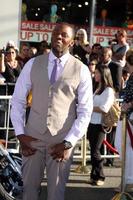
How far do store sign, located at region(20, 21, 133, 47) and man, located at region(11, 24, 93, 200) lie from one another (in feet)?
30.3

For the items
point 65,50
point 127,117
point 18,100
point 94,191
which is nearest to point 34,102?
point 18,100

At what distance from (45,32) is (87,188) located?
7209 mm

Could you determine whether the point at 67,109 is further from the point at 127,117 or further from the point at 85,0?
the point at 85,0

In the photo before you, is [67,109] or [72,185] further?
[72,185]

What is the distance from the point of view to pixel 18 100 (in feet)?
14.6

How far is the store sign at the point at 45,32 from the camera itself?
13633mm

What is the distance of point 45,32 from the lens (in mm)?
13719

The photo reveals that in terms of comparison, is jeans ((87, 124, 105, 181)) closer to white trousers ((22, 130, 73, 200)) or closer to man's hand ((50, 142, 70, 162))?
white trousers ((22, 130, 73, 200))

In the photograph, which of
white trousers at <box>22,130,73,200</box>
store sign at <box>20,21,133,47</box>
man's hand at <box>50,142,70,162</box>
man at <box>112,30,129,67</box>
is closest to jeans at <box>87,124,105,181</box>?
man at <box>112,30,129,67</box>

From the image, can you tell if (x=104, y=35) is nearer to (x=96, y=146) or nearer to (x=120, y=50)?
(x=120, y=50)

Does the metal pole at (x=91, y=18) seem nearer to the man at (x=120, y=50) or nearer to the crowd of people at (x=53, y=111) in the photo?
the man at (x=120, y=50)

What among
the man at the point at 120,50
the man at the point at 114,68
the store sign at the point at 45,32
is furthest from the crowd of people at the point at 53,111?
the store sign at the point at 45,32

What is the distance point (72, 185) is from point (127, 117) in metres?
1.83

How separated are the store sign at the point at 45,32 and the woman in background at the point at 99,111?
6.49 metres
